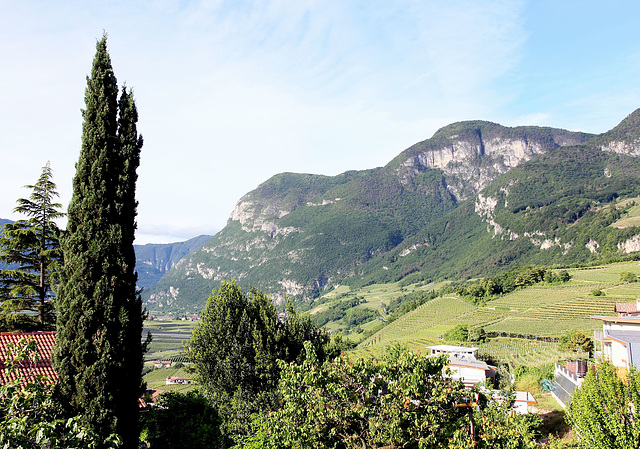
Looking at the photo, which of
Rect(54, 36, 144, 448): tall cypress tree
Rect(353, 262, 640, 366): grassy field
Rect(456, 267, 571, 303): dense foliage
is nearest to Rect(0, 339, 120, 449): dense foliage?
Rect(54, 36, 144, 448): tall cypress tree

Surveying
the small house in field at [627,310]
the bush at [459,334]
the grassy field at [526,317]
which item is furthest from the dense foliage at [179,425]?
the bush at [459,334]

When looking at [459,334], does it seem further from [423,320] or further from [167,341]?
[167,341]

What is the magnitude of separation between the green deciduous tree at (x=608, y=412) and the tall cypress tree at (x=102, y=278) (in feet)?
44.5

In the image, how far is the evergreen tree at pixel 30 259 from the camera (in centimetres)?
1703

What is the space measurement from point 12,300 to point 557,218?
196581 millimetres

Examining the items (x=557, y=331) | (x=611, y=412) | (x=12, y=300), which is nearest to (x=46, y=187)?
(x=12, y=300)

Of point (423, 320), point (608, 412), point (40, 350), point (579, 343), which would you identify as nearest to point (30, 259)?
point (40, 350)

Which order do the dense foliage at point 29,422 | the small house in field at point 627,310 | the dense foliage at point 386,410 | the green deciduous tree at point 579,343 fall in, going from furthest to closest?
the green deciduous tree at point 579,343
the small house in field at point 627,310
the dense foliage at point 386,410
the dense foliage at point 29,422

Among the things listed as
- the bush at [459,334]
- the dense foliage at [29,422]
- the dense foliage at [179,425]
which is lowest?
the bush at [459,334]

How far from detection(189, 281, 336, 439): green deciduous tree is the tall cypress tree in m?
6.10

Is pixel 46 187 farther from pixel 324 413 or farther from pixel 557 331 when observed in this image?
pixel 557 331

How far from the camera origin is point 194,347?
18625 millimetres

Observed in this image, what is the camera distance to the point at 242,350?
55.2ft

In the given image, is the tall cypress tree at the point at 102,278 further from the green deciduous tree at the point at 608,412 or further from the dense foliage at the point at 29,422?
the green deciduous tree at the point at 608,412
